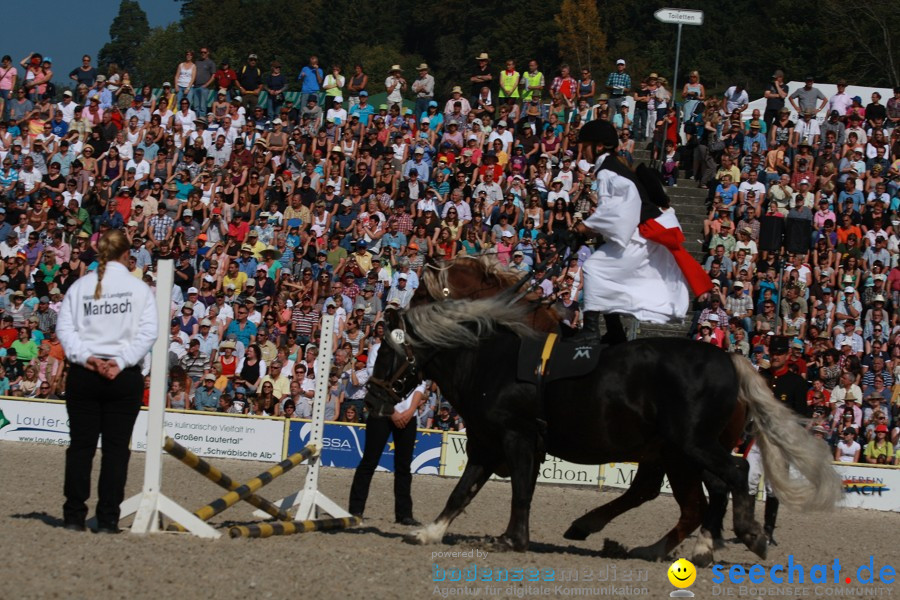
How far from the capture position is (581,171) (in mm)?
21594

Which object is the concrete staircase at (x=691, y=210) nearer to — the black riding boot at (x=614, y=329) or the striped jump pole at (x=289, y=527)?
the black riding boot at (x=614, y=329)

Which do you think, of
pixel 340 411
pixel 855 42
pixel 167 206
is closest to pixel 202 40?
pixel 855 42

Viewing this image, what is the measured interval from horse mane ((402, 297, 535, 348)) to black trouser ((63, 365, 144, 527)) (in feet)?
7.05

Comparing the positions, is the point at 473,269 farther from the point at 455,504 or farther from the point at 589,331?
the point at 455,504

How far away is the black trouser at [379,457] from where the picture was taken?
1023cm

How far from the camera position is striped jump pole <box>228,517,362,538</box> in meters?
8.27

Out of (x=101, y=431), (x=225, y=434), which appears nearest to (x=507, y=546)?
(x=101, y=431)

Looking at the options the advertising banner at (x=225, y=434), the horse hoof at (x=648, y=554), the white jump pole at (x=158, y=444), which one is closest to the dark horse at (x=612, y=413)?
the horse hoof at (x=648, y=554)

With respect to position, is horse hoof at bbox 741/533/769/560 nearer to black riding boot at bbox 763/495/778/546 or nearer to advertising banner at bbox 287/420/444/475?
black riding boot at bbox 763/495/778/546

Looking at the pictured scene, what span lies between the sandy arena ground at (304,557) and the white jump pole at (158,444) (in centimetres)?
16

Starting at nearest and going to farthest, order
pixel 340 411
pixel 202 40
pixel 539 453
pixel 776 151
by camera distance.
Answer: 1. pixel 539 453
2. pixel 340 411
3. pixel 776 151
4. pixel 202 40

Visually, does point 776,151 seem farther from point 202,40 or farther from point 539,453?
point 202,40

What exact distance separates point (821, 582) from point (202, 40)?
76892 millimetres

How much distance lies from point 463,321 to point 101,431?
2.67 m
